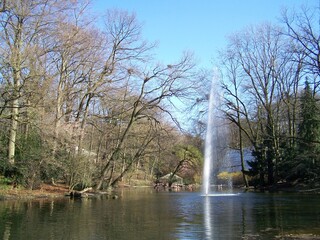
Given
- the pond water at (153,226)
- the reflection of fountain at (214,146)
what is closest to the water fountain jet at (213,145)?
the reflection of fountain at (214,146)

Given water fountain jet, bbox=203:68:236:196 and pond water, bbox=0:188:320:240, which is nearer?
pond water, bbox=0:188:320:240

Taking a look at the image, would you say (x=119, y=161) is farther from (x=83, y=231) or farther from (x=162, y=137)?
(x=83, y=231)

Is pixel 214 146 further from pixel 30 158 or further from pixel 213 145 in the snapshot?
pixel 30 158

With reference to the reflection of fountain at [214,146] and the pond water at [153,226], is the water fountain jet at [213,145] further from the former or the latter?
the pond water at [153,226]

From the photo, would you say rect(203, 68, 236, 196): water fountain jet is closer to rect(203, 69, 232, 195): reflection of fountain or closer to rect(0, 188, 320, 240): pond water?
rect(203, 69, 232, 195): reflection of fountain

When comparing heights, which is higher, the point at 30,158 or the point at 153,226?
the point at 30,158

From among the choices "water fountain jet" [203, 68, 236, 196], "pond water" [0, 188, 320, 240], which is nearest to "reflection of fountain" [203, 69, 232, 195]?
"water fountain jet" [203, 68, 236, 196]

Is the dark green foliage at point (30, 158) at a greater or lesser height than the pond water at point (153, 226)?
greater

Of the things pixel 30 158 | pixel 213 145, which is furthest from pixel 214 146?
pixel 30 158

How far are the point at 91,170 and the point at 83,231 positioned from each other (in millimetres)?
19381

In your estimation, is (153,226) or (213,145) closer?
(153,226)

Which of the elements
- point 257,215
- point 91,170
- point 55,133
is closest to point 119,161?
point 91,170

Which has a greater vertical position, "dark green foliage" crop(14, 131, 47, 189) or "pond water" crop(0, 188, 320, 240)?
"dark green foliage" crop(14, 131, 47, 189)

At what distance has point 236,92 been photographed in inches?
1772
